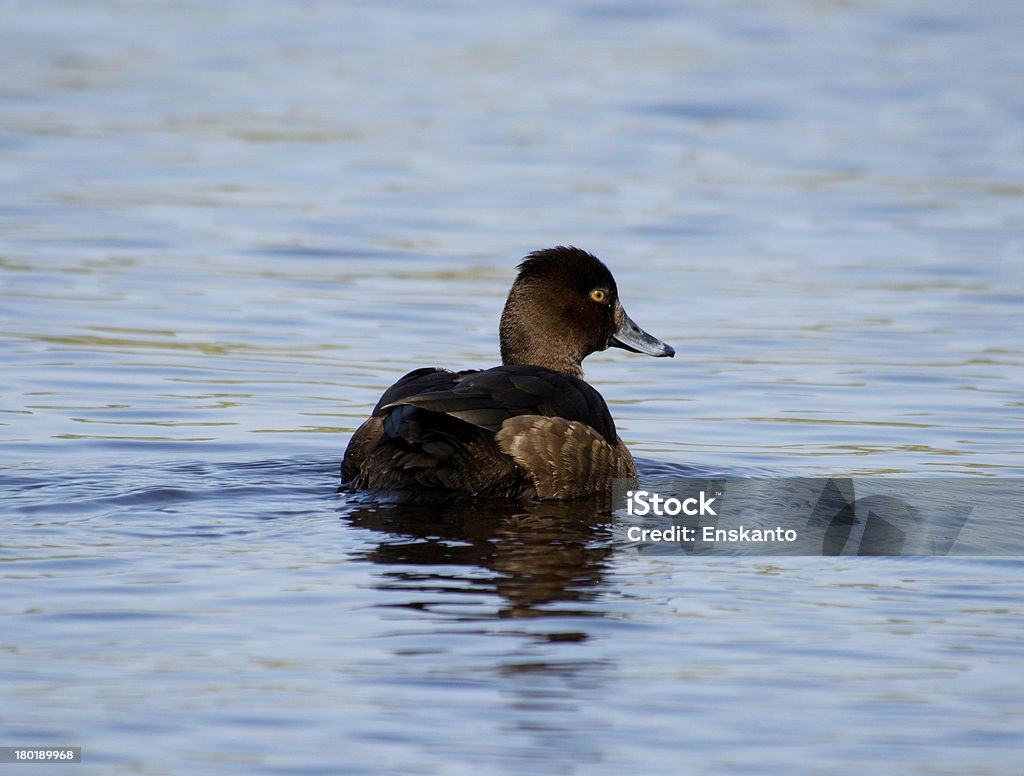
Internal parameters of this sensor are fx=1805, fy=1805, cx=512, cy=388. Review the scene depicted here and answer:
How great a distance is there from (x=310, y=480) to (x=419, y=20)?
19644 millimetres

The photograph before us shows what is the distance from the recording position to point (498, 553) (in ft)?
23.3

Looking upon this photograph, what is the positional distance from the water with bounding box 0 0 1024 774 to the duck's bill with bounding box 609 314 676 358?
0.48m

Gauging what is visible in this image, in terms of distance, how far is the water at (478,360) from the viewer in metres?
5.33

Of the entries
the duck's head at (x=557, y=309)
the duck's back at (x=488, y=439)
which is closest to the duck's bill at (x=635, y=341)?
the duck's head at (x=557, y=309)

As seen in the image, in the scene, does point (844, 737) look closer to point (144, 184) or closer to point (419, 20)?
point (144, 184)

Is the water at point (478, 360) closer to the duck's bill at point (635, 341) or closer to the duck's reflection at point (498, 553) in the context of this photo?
the duck's reflection at point (498, 553)

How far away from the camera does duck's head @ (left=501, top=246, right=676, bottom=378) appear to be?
9.47m

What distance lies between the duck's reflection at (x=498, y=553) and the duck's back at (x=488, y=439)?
118 millimetres

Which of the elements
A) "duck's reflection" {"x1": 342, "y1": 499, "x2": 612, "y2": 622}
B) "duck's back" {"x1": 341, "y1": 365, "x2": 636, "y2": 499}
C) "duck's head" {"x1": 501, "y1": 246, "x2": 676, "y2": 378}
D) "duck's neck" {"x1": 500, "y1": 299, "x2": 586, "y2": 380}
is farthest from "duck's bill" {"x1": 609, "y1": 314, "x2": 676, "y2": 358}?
"duck's reflection" {"x1": 342, "y1": 499, "x2": 612, "y2": 622}

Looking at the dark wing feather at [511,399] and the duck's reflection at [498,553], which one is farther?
the dark wing feather at [511,399]

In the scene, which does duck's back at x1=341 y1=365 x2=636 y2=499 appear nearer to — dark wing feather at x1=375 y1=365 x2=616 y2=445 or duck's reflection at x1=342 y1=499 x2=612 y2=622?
dark wing feather at x1=375 y1=365 x2=616 y2=445

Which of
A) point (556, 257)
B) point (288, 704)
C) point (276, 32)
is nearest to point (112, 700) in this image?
point (288, 704)

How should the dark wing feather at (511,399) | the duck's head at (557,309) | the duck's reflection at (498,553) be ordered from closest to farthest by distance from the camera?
1. the duck's reflection at (498,553)
2. the dark wing feather at (511,399)
3. the duck's head at (557,309)

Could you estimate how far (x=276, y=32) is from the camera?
2659 cm
